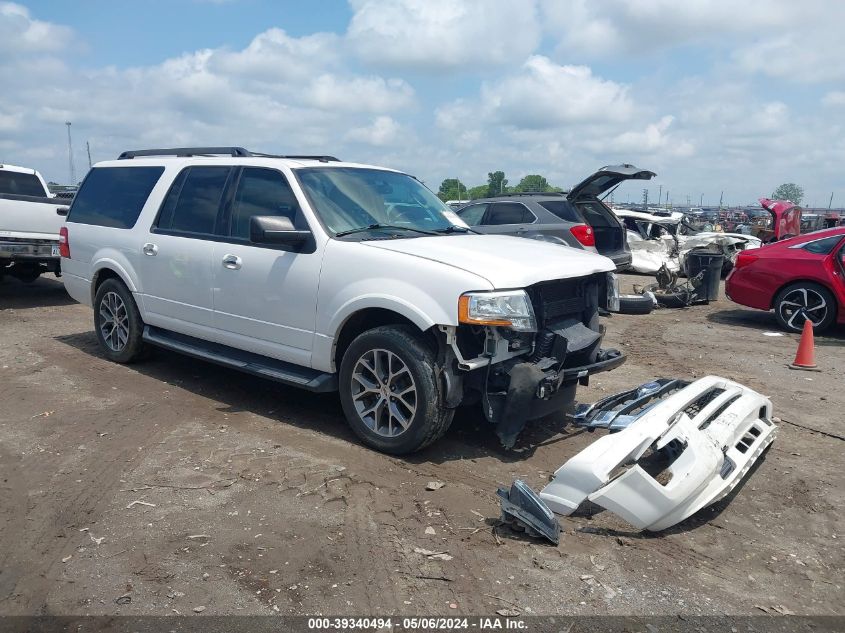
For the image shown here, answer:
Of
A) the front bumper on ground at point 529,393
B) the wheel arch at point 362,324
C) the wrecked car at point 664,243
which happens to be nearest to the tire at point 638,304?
the wrecked car at point 664,243

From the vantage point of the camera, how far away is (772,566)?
354 cm

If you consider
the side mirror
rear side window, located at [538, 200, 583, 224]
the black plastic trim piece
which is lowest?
the black plastic trim piece

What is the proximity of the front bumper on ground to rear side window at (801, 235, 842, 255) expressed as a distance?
6.66 meters

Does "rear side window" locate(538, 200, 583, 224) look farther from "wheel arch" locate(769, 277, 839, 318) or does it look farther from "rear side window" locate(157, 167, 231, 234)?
"rear side window" locate(157, 167, 231, 234)

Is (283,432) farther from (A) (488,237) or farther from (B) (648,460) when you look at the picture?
(B) (648,460)

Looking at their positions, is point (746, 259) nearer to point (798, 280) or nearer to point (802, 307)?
point (798, 280)

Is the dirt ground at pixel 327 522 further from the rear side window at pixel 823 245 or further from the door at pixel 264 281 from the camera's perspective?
the rear side window at pixel 823 245

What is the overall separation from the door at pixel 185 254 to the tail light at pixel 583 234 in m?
6.32

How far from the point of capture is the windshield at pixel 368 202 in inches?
210

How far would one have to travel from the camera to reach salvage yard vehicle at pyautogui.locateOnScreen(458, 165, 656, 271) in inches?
424

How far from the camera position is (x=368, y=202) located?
5.58 meters

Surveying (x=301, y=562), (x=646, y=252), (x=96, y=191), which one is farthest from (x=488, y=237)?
(x=646, y=252)

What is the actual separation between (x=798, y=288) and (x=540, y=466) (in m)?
6.87

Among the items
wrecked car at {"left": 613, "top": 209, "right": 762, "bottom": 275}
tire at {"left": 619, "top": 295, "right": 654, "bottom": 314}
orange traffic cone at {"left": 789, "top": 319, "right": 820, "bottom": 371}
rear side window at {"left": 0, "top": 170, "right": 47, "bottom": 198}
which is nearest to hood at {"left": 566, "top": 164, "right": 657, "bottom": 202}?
tire at {"left": 619, "top": 295, "right": 654, "bottom": 314}
